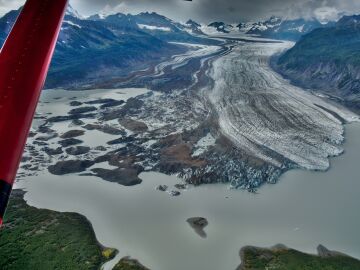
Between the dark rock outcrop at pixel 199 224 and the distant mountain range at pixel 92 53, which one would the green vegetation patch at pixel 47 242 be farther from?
the distant mountain range at pixel 92 53

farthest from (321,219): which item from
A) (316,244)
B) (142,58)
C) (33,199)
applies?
(142,58)

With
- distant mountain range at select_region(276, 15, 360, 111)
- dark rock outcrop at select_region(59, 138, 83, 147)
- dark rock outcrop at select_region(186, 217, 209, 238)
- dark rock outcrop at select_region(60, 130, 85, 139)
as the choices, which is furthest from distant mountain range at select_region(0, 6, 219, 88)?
dark rock outcrop at select_region(186, 217, 209, 238)

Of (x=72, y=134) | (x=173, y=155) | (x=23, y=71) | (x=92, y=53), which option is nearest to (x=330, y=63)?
(x=173, y=155)

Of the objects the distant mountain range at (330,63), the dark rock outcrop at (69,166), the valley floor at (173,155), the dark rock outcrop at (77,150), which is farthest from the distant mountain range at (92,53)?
the dark rock outcrop at (69,166)

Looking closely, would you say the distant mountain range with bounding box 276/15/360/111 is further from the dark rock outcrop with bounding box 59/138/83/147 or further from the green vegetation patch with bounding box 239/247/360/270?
the dark rock outcrop with bounding box 59/138/83/147

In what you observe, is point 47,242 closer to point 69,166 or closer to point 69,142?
point 69,166
